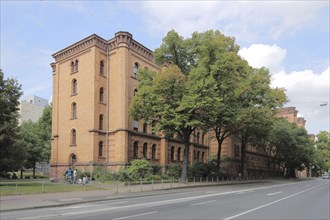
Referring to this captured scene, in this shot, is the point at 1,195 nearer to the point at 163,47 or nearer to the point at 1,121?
the point at 1,121

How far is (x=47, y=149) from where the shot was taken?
5853 centimetres

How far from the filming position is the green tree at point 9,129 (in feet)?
99.7

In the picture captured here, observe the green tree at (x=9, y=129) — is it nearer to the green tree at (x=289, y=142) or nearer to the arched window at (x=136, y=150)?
the arched window at (x=136, y=150)

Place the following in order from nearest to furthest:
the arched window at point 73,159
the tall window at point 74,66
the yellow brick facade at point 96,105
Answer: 1. the yellow brick facade at point 96,105
2. the arched window at point 73,159
3. the tall window at point 74,66

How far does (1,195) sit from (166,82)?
53.8ft

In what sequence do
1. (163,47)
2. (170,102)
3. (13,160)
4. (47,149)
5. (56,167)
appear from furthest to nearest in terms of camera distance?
(47,149)
(56,167)
(163,47)
(170,102)
(13,160)

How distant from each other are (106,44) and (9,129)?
54.6 feet

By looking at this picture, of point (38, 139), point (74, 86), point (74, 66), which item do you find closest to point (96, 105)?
point (74, 86)

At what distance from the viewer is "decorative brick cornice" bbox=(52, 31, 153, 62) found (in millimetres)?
41781

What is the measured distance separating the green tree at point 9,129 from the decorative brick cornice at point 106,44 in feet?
40.3

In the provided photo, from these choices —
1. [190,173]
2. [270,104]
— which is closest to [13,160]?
[190,173]

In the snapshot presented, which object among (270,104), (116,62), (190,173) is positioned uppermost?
(116,62)

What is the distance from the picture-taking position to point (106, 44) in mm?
43281

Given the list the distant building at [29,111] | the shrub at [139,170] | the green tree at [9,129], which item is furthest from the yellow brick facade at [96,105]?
the distant building at [29,111]
